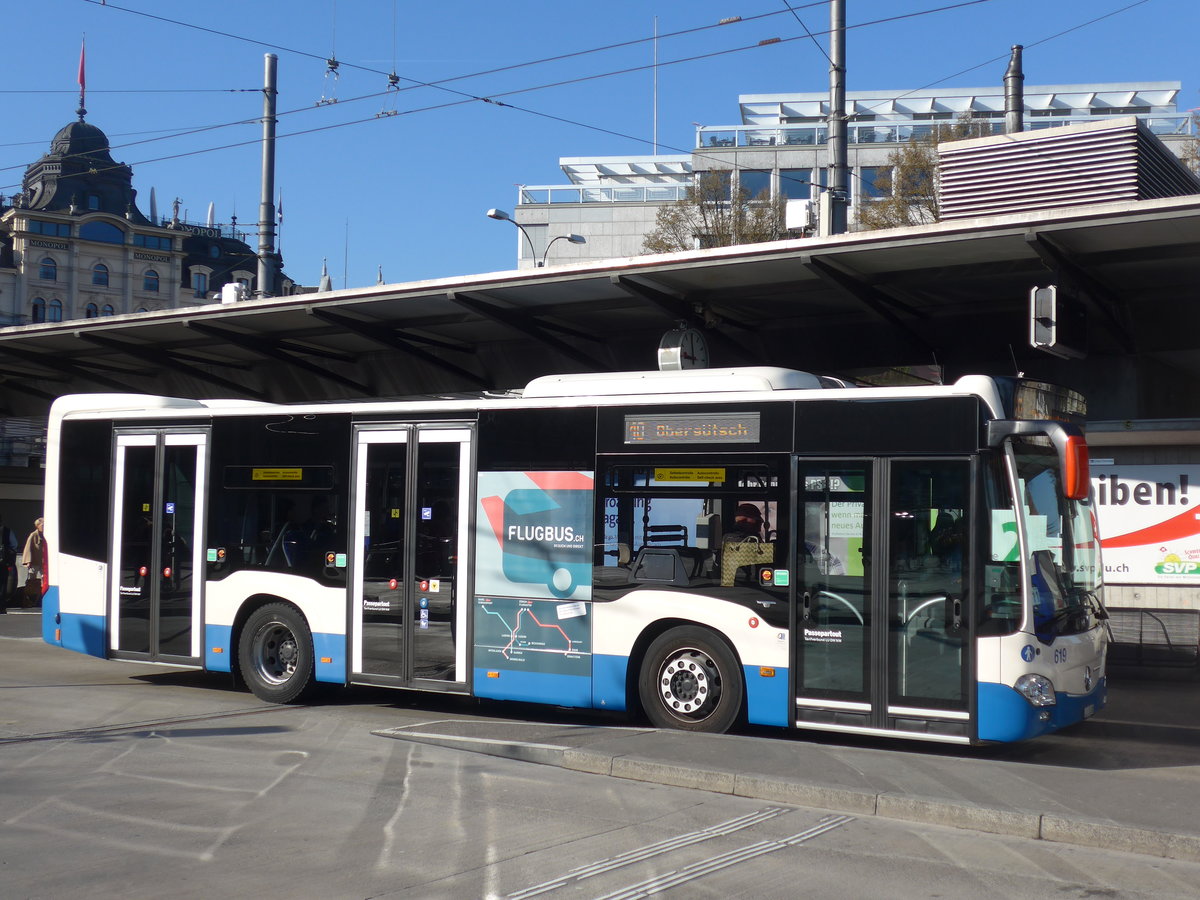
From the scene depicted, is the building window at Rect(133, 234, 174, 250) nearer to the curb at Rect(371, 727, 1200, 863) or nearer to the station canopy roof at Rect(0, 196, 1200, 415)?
the station canopy roof at Rect(0, 196, 1200, 415)

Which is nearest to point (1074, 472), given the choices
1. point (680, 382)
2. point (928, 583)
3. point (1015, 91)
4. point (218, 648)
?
point (928, 583)

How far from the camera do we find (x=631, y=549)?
34.2ft

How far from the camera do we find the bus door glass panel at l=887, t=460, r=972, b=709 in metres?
9.03

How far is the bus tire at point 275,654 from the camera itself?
12109mm

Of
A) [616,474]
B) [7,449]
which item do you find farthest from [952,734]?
[7,449]

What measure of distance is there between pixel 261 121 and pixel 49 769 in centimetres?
1755

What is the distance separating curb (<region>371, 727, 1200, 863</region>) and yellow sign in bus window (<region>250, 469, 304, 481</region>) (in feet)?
12.4

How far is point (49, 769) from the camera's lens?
8672 mm

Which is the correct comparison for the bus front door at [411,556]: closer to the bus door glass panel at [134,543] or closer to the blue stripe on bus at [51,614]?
the bus door glass panel at [134,543]

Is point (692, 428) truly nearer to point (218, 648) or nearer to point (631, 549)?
point (631, 549)

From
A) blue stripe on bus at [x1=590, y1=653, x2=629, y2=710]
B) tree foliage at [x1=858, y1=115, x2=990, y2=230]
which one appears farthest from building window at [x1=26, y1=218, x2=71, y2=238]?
blue stripe on bus at [x1=590, y1=653, x2=629, y2=710]

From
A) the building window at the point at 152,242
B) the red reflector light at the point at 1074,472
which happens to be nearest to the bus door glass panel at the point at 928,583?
the red reflector light at the point at 1074,472

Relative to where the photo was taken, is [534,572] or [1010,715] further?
[534,572]

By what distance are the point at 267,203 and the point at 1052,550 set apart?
60.0ft
